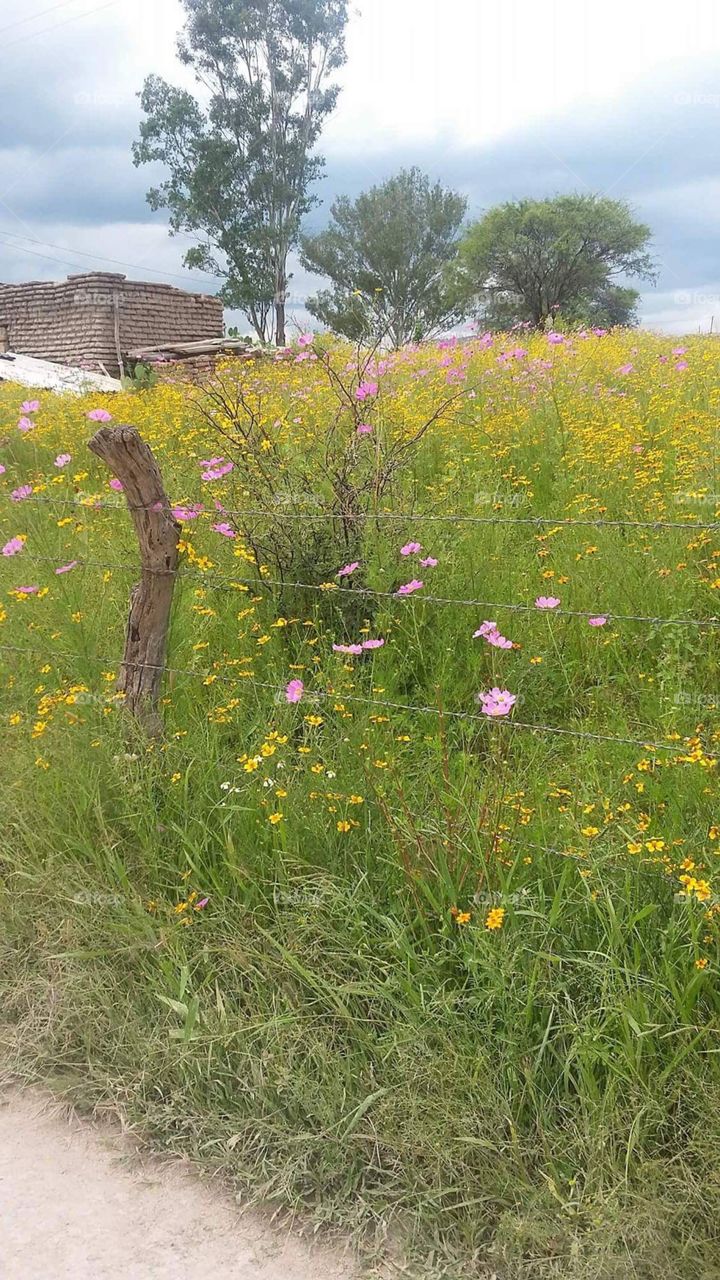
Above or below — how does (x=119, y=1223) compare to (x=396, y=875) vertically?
below

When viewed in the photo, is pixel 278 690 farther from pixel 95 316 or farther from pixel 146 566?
pixel 95 316

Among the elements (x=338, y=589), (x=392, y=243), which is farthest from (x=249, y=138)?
(x=338, y=589)

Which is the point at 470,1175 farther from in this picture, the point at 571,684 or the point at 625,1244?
the point at 571,684

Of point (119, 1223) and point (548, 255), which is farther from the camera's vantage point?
point (548, 255)

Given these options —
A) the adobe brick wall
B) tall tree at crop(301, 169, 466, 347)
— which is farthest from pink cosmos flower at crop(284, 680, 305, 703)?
tall tree at crop(301, 169, 466, 347)

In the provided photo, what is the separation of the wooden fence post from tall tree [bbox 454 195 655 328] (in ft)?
100.0

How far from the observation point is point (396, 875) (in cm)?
256

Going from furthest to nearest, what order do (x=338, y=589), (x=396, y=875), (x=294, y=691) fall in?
(x=338, y=589), (x=294, y=691), (x=396, y=875)

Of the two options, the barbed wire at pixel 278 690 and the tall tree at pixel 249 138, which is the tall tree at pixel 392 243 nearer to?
the tall tree at pixel 249 138

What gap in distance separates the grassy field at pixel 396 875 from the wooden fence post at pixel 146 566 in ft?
0.45

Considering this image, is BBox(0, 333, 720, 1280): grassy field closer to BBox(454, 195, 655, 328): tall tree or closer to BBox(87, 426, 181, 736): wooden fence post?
BBox(87, 426, 181, 736): wooden fence post

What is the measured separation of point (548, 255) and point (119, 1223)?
34.0 meters

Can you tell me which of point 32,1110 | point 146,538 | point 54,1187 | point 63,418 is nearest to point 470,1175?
point 54,1187

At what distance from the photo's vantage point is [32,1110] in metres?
2.40
